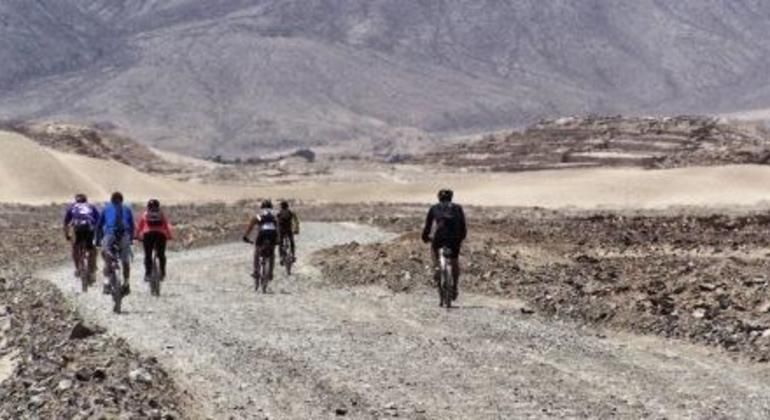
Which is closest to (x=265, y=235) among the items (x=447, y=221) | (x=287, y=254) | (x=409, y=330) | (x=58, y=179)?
(x=287, y=254)

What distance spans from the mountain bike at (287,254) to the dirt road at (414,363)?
19.9ft

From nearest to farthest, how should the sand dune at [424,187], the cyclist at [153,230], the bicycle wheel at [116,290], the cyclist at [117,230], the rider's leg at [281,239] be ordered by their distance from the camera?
the bicycle wheel at [116,290] < the cyclist at [117,230] < the cyclist at [153,230] < the rider's leg at [281,239] < the sand dune at [424,187]

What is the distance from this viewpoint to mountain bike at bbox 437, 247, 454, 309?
70.7 feet

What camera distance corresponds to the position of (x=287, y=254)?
2978 centimetres

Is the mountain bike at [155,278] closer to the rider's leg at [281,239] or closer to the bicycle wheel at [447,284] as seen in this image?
the bicycle wheel at [447,284]

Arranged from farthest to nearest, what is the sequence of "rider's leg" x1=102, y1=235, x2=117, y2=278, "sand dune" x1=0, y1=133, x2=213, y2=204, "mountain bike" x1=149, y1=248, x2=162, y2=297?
"sand dune" x1=0, y1=133, x2=213, y2=204, "mountain bike" x1=149, y1=248, x2=162, y2=297, "rider's leg" x1=102, y1=235, x2=117, y2=278

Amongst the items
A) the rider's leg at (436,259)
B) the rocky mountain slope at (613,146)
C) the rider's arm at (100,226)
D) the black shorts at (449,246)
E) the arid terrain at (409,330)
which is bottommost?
the arid terrain at (409,330)

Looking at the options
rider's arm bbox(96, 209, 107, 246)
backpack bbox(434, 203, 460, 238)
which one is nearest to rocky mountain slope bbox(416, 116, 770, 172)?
backpack bbox(434, 203, 460, 238)

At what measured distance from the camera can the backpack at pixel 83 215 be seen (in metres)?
23.1

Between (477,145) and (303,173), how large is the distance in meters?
18.2

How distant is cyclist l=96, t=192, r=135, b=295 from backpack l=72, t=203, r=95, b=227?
56.8 inches

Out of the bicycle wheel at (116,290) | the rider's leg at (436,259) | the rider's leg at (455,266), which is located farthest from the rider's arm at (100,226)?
the rider's leg at (455,266)

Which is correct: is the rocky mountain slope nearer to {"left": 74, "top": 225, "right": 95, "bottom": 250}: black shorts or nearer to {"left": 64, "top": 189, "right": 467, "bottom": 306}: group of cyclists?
{"left": 64, "top": 189, "right": 467, "bottom": 306}: group of cyclists

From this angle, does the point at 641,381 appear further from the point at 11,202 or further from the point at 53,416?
the point at 11,202
